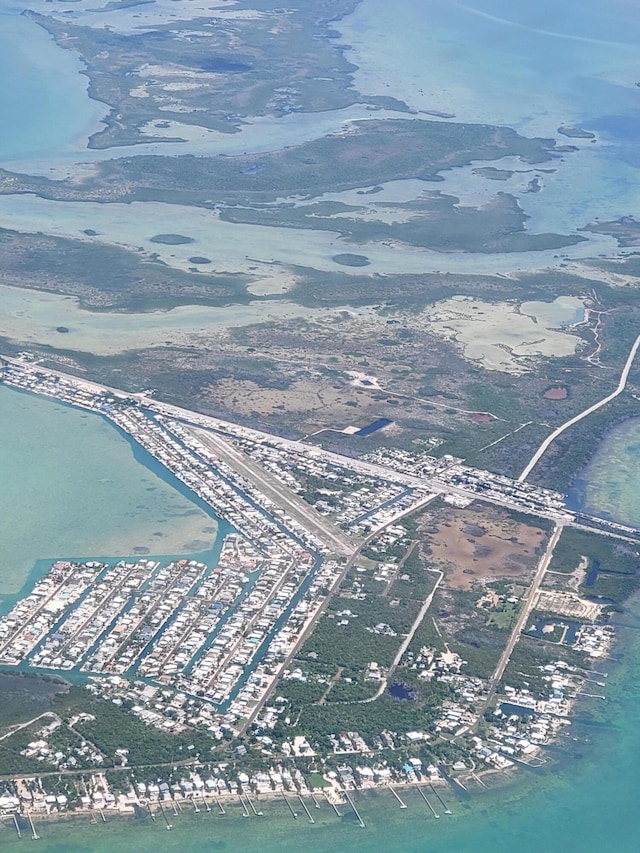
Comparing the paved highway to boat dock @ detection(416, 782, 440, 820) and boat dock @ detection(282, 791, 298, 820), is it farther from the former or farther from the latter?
boat dock @ detection(282, 791, 298, 820)

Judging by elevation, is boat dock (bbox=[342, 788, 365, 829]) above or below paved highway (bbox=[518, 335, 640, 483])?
above

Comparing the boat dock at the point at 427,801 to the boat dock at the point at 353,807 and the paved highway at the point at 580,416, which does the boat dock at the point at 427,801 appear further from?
the paved highway at the point at 580,416

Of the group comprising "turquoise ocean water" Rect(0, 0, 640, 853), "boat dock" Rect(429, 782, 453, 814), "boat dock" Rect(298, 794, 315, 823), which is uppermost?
"boat dock" Rect(298, 794, 315, 823)

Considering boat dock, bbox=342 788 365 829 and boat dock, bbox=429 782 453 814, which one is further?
boat dock, bbox=429 782 453 814

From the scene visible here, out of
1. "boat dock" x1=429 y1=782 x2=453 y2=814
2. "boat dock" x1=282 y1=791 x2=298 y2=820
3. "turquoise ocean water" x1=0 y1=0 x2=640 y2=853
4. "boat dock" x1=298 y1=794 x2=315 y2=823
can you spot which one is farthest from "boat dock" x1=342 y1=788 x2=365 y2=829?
"boat dock" x1=429 y1=782 x2=453 y2=814

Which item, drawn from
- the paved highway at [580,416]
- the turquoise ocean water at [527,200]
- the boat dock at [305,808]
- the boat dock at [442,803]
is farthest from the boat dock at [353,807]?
the paved highway at [580,416]

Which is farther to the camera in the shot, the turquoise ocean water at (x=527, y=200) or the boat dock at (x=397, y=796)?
the boat dock at (x=397, y=796)

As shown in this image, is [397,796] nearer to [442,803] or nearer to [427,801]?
[427,801]

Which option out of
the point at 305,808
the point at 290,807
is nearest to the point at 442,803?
the point at 305,808

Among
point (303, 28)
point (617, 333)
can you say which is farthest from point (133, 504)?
point (303, 28)
